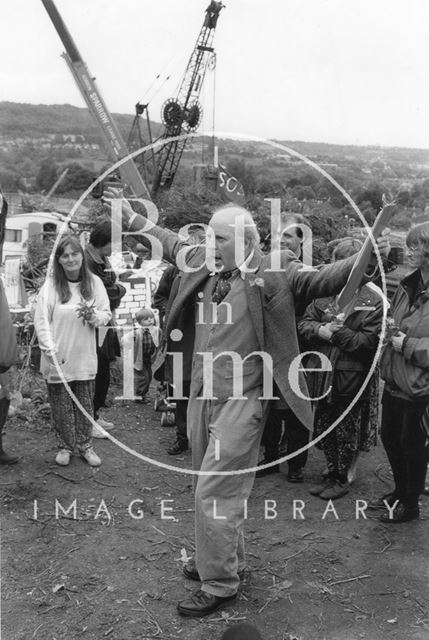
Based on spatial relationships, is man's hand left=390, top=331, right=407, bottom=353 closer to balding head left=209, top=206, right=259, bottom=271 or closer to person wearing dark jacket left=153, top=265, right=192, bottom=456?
balding head left=209, top=206, right=259, bottom=271

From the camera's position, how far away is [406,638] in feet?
10.5

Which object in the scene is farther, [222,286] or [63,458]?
[63,458]

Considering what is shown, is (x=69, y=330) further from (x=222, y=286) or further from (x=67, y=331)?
(x=222, y=286)

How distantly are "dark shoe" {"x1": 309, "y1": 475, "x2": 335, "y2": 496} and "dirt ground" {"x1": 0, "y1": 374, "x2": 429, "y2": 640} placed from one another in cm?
6

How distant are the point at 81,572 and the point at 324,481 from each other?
2055 mm

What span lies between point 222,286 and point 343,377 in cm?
153

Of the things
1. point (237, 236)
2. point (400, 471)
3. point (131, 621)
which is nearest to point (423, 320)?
point (400, 471)

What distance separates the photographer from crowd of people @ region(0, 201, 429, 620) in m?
3.30

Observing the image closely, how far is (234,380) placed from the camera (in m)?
3.32

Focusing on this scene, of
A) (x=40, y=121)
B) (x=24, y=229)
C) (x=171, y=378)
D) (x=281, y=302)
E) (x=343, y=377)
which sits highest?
(x=40, y=121)

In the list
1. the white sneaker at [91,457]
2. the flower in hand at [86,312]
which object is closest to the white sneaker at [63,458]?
the white sneaker at [91,457]

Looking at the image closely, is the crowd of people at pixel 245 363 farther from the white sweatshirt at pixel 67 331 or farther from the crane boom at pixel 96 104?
the crane boom at pixel 96 104

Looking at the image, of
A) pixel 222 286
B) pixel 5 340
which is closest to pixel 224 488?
pixel 222 286

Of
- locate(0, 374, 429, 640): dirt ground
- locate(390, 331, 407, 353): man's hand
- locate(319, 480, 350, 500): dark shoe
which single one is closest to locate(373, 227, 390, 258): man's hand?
locate(390, 331, 407, 353): man's hand
